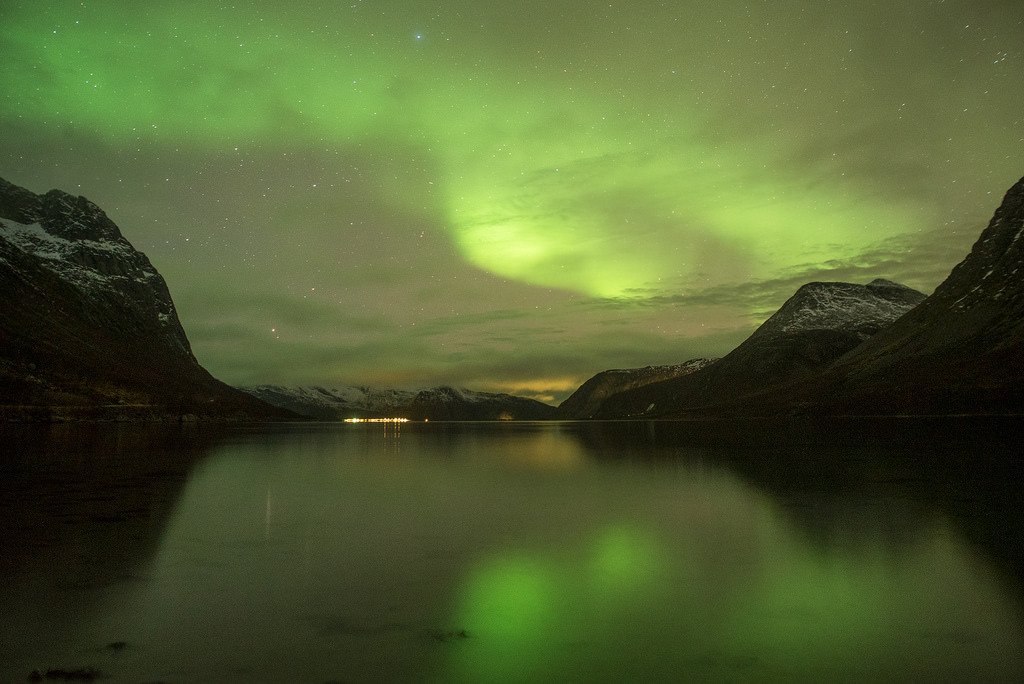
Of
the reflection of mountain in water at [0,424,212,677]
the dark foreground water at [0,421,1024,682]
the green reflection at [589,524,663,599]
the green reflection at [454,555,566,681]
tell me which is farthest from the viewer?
the green reflection at [589,524,663,599]

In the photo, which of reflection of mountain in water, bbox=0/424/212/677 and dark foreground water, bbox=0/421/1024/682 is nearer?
dark foreground water, bbox=0/421/1024/682

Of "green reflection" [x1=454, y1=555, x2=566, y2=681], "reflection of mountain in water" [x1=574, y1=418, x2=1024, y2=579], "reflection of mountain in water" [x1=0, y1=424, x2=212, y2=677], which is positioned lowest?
"reflection of mountain in water" [x1=574, y1=418, x2=1024, y2=579]

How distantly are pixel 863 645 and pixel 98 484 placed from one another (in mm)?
42360

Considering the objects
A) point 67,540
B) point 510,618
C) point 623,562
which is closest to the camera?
point 510,618

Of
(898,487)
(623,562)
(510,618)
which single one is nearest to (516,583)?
(510,618)

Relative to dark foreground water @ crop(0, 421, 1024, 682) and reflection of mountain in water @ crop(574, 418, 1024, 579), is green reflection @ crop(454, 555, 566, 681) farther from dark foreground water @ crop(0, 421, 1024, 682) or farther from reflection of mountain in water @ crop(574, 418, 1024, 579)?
reflection of mountain in water @ crop(574, 418, 1024, 579)

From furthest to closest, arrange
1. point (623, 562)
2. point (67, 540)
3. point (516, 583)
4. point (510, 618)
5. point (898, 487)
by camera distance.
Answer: point (898, 487)
point (67, 540)
point (623, 562)
point (516, 583)
point (510, 618)

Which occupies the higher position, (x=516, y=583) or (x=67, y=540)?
(x=67, y=540)

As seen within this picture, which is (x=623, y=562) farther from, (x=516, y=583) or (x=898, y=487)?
(x=898, y=487)

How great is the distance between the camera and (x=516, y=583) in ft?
58.5

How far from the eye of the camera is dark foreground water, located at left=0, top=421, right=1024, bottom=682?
11.8m

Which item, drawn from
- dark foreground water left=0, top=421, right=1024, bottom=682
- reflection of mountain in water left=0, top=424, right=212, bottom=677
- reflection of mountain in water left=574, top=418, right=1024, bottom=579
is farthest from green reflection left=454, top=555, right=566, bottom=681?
reflection of mountain in water left=574, top=418, right=1024, bottom=579

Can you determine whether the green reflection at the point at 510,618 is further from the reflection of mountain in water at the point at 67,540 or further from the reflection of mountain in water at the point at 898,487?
the reflection of mountain in water at the point at 898,487

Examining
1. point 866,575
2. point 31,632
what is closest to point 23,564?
point 31,632
